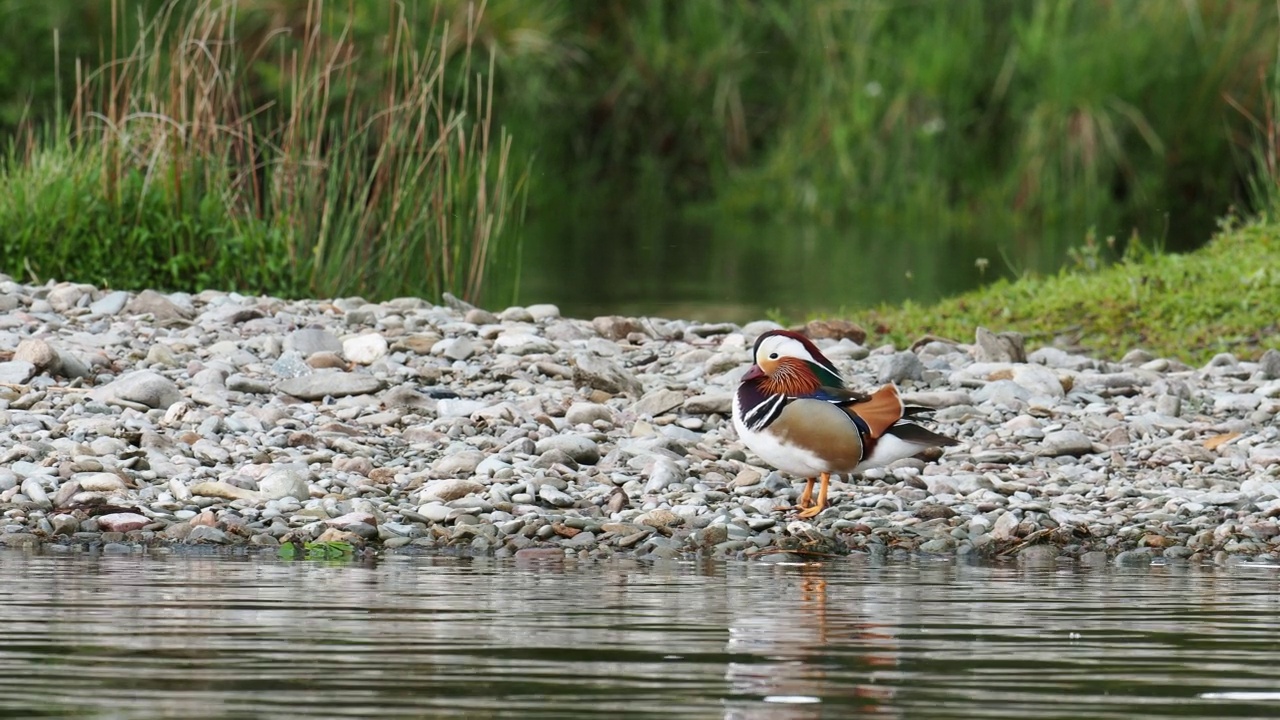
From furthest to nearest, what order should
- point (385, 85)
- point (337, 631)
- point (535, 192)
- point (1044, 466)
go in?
point (535, 192) → point (385, 85) → point (1044, 466) → point (337, 631)

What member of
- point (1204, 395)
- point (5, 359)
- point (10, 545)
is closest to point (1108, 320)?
point (1204, 395)

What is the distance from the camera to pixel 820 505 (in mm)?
6445

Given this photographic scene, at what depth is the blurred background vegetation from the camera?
1055 centimetres

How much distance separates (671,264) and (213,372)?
953 centimetres

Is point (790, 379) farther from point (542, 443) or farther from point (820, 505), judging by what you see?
point (542, 443)

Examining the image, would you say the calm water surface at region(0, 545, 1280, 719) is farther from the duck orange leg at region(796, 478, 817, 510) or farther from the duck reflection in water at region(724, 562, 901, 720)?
the duck orange leg at region(796, 478, 817, 510)

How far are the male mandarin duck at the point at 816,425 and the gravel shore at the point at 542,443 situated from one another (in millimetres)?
185

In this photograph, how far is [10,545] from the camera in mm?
6086

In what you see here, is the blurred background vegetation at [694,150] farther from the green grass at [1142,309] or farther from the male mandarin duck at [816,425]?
the male mandarin duck at [816,425]

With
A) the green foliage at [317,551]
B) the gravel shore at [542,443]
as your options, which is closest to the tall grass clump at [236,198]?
the gravel shore at [542,443]

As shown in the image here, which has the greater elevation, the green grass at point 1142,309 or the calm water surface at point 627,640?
the green grass at point 1142,309

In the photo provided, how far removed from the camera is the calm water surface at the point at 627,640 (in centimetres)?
377

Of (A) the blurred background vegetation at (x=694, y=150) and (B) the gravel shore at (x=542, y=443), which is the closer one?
(B) the gravel shore at (x=542, y=443)

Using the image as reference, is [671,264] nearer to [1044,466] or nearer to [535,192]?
[535,192]
